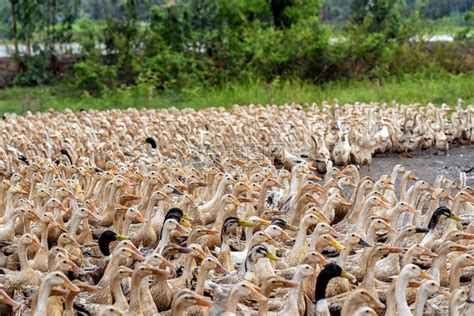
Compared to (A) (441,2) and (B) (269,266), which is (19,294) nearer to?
(B) (269,266)

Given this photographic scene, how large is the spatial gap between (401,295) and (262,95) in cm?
1786

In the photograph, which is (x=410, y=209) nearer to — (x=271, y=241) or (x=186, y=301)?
(x=271, y=241)

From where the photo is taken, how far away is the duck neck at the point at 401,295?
7.36m

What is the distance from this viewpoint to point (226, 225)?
9492 mm

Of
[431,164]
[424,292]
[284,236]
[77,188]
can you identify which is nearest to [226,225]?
[284,236]

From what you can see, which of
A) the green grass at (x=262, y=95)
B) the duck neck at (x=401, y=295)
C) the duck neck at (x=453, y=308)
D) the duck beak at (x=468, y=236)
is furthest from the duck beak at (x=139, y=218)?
the green grass at (x=262, y=95)

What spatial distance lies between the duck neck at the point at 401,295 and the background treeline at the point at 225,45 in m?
20.3

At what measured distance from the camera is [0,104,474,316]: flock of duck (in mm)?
7688

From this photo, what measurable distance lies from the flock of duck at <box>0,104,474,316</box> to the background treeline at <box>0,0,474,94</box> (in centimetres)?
1024

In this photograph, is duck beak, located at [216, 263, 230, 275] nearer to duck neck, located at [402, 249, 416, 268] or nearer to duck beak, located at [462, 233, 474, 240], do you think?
duck neck, located at [402, 249, 416, 268]

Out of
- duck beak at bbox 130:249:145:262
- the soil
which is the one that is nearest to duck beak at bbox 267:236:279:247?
duck beak at bbox 130:249:145:262

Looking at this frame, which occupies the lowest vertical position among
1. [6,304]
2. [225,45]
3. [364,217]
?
[6,304]

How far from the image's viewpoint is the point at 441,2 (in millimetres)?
46844

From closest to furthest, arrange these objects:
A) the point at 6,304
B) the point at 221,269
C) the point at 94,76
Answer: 1. the point at 6,304
2. the point at 221,269
3. the point at 94,76
